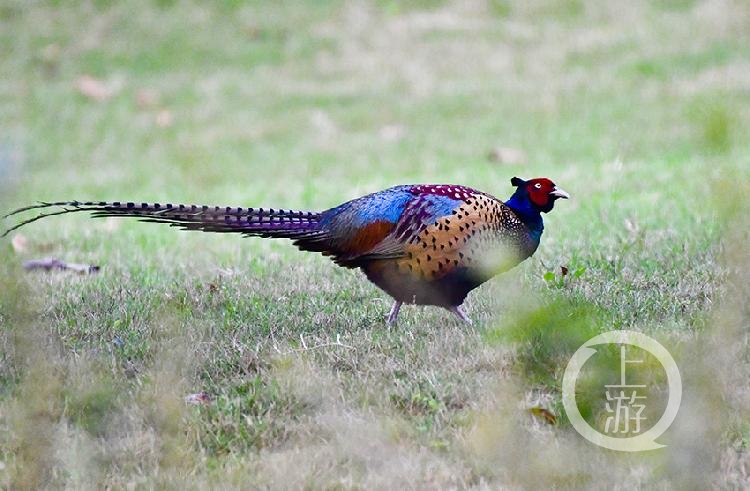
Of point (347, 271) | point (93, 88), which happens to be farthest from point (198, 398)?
point (93, 88)

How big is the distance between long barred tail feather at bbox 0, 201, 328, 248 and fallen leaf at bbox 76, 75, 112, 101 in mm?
10649

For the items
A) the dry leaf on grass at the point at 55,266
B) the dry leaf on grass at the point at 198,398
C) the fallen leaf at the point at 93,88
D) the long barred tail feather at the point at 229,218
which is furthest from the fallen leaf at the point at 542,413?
the fallen leaf at the point at 93,88

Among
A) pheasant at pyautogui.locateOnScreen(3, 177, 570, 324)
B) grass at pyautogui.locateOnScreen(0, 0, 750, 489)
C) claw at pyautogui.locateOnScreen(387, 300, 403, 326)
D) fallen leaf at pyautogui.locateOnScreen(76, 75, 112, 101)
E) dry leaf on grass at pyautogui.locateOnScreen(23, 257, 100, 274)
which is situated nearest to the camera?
grass at pyautogui.locateOnScreen(0, 0, 750, 489)

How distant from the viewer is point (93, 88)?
15.7 metres

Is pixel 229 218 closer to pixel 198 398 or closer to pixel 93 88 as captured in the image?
pixel 198 398

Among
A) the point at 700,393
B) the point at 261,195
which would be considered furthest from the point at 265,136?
the point at 700,393

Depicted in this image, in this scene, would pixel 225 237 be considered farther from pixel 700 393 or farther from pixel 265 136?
pixel 700 393

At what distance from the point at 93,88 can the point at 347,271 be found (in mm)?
9772

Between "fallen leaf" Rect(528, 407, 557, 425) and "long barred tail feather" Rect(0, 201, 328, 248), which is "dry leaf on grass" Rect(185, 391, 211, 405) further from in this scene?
"fallen leaf" Rect(528, 407, 557, 425)

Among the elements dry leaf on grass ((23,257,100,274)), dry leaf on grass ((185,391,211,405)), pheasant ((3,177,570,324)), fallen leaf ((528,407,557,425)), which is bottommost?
dry leaf on grass ((185,391,211,405))

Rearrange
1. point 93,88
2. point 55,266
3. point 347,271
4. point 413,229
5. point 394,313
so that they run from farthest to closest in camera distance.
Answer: point 93,88 < point 55,266 < point 347,271 < point 394,313 < point 413,229

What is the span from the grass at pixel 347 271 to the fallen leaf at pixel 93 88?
65 millimetres

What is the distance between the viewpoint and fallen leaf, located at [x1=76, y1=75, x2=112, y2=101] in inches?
614

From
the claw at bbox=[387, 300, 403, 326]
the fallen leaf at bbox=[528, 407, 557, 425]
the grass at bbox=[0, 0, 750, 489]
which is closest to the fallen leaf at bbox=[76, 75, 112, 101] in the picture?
the grass at bbox=[0, 0, 750, 489]
